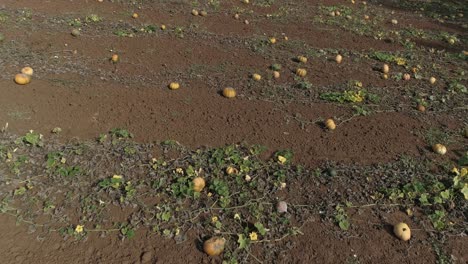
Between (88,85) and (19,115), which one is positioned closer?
(19,115)

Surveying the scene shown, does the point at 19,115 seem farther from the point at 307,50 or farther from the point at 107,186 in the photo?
the point at 307,50

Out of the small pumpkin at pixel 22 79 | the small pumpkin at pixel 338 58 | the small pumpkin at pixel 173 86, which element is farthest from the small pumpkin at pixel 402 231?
the small pumpkin at pixel 22 79

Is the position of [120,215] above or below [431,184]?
below

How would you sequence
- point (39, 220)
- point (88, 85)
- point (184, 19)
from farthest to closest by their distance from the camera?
point (184, 19), point (88, 85), point (39, 220)

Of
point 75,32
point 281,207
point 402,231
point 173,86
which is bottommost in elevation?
point 75,32

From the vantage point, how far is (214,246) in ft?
12.3

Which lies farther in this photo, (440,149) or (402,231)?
(440,149)

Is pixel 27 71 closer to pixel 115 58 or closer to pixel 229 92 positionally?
pixel 115 58

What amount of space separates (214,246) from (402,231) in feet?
6.98

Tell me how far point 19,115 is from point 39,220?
2216mm

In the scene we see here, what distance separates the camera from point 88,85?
250 inches

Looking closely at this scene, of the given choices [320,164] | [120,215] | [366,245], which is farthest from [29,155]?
[366,245]

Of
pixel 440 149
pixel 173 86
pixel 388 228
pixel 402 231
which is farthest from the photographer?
pixel 173 86

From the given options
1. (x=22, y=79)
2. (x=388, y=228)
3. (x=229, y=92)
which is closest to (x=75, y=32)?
(x=22, y=79)
